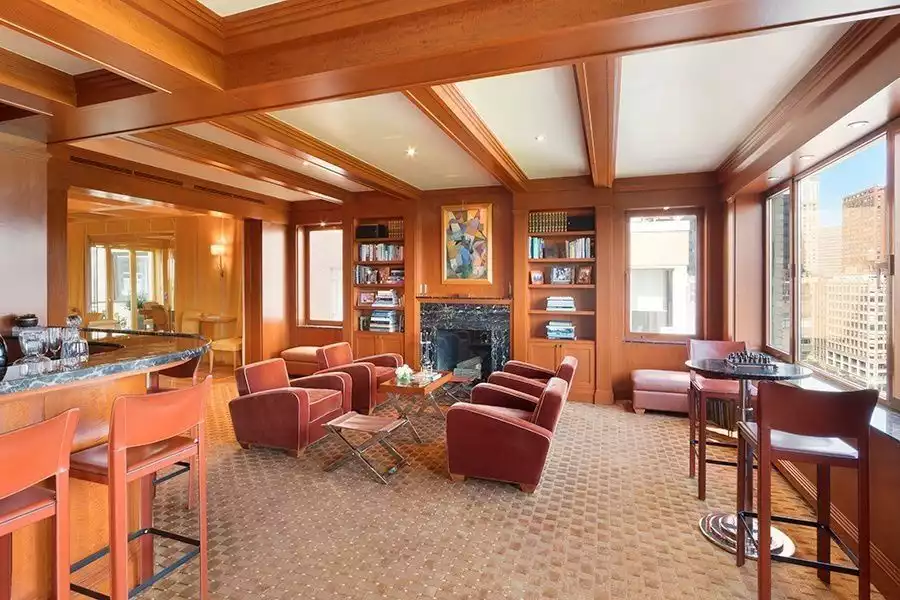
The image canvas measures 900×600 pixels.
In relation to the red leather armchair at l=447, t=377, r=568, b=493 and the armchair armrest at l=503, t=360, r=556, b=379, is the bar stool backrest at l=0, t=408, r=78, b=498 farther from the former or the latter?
the armchair armrest at l=503, t=360, r=556, b=379

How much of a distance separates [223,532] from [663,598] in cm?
239

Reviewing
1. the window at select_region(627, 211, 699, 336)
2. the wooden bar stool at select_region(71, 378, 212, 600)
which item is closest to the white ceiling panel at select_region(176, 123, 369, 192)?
the wooden bar stool at select_region(71, 378, 212, 600)

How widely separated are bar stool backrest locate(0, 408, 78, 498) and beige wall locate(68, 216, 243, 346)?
6417 mm

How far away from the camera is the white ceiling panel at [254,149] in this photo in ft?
12.9

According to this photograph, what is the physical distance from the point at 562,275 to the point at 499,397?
8.40 ft

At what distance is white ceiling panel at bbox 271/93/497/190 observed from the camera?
3.44 metres

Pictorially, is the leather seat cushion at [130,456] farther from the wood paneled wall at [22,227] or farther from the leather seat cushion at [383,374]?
the leather seat cushion at [383,374]

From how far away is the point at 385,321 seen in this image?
22.6 ft

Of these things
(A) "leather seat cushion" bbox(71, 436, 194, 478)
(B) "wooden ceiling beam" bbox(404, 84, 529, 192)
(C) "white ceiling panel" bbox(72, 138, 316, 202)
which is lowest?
(A) "leather seat cushion" bbox(71, 436, 194, 478)

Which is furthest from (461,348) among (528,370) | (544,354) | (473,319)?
(528,370)

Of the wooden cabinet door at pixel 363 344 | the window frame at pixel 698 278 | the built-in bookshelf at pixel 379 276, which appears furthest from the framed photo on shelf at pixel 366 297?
the window frame at pixel 698 278

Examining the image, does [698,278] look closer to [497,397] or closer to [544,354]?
[544,354]

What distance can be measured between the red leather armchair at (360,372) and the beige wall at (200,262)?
2.91m

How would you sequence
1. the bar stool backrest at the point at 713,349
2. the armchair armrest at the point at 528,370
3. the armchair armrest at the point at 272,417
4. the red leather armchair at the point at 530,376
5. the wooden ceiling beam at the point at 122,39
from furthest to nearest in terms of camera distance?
the armchair armrest at the point at 528,370 → the bar stool backrest at the point at 713,349 → the armchair armrest at the point at 272,417 → the red leather armchair at the point at 530,376 → the wooden ceiling beam at the point at 122,39
